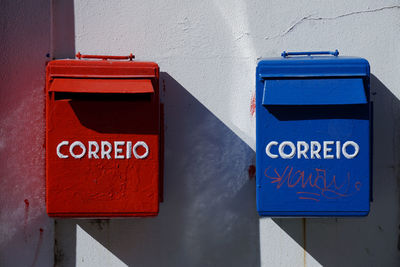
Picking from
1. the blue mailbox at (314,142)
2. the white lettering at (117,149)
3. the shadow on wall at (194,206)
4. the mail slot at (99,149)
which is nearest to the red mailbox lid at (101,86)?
the mail slot at (99,149)

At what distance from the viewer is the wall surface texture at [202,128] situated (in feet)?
8.18

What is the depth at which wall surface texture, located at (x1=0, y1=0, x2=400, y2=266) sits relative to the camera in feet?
8.18

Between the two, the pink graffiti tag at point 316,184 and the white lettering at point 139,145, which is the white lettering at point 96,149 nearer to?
the white lettering at point 139,145

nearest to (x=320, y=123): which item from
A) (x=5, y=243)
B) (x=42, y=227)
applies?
(x=42, y=227)

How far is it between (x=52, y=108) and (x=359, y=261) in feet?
5.81

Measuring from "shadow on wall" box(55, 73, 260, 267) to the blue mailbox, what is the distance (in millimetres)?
406

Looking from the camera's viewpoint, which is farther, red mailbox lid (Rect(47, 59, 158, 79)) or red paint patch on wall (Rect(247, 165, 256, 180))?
red paint patch on wall (Rect(247, 165, 256, 180))

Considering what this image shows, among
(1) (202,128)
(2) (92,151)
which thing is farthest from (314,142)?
(2) (92,151)

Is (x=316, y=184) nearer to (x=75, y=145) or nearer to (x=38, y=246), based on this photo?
(x=75, y=145)

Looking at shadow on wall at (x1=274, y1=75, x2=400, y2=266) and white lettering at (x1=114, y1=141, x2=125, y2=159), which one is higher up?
white lettering at (x1=114, y1=141, x2=125, y2=159)

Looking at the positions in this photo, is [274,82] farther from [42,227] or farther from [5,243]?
[5,243]

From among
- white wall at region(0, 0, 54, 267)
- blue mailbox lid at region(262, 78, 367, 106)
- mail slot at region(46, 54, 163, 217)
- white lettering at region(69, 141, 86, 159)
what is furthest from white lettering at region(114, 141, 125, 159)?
blue mailbox lid at region(262, 78, 367, 106)

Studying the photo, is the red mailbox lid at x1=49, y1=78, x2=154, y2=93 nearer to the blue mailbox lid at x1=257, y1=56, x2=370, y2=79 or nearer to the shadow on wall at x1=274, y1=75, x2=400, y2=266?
the blue mailbox lid at x1=257, y1=56, x2=370, y2=79

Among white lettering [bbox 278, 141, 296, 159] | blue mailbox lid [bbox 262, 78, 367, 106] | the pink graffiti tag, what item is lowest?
the pink graffiti tag
